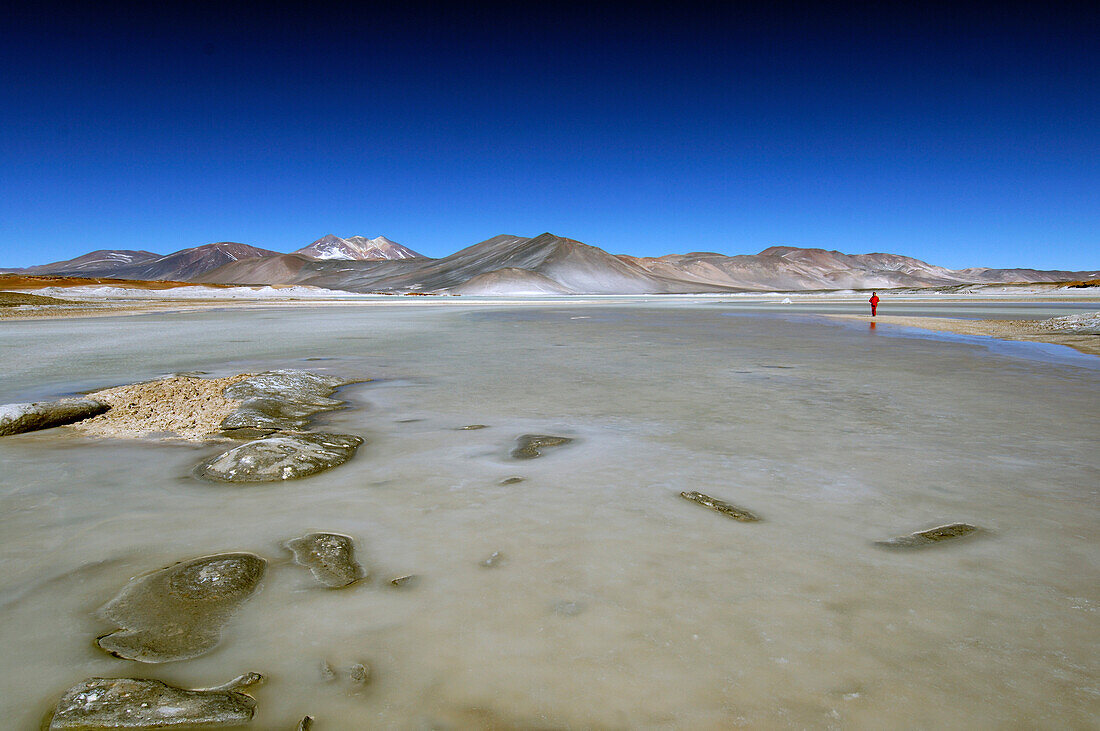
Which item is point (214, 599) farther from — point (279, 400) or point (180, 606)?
point (279, 400)

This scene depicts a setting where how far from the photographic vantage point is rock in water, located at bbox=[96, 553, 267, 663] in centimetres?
200

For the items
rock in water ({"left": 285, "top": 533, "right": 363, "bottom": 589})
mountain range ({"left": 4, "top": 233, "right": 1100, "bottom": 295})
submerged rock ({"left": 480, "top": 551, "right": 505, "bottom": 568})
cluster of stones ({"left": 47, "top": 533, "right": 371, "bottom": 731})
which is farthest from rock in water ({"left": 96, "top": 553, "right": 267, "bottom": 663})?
mountain range ({"left": 4, "top": 233, "right": 1100, "bottom": 295})

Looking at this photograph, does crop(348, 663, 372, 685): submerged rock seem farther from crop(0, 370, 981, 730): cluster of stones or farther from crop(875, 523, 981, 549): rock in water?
crop(875, 523, 981, 549): rock in water

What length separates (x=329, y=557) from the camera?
2.62 metres

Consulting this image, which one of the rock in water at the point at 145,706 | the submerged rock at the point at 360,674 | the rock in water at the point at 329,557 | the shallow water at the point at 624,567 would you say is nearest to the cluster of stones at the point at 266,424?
the shallow water at the point at 624,567

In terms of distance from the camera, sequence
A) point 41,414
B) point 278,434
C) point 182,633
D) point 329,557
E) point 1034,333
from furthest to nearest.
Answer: point 1034,333 < point 41,414 < point 278,434 < point 329,557 < point 182,633

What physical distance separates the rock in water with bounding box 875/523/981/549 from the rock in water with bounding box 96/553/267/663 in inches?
107

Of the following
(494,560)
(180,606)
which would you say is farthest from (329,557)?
(494,560)

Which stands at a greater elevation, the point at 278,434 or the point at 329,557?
the point at 278,434

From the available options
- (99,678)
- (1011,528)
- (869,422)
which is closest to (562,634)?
(99,678)

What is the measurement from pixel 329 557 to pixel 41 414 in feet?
13.1

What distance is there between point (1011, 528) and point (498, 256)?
158852 mm

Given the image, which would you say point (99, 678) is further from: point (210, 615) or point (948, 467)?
point (948, 467)

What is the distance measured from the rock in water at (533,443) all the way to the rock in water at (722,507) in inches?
49.0
